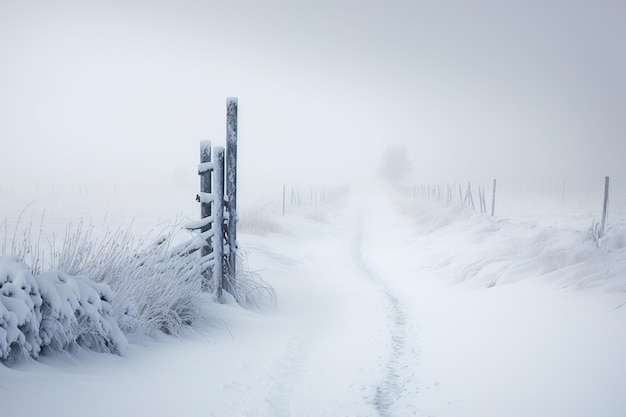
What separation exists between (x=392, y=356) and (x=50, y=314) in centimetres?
345

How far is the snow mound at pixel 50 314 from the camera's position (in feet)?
Result: 9.86

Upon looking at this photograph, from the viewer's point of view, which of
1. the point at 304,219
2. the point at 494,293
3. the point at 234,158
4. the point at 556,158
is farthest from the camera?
the point at 556,158

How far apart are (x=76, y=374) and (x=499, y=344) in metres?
4.26

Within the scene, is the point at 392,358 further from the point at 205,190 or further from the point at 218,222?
the point at 205,190

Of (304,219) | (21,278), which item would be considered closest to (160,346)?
(21,278)

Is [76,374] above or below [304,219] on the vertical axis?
above

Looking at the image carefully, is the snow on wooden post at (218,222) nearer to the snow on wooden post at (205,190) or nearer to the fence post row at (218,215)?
the fence post row at (218,215)

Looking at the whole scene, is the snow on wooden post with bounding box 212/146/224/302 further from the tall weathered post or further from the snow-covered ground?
the snow-covered ground

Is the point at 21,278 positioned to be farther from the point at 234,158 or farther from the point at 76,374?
the point at 234,158

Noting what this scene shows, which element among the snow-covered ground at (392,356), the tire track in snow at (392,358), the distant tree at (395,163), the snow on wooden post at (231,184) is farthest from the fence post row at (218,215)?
the distant tree at (395,163)

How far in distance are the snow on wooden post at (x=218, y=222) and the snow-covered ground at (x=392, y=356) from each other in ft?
1.37

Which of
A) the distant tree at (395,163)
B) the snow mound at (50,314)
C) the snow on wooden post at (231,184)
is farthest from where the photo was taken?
the distant tree at (395,163)

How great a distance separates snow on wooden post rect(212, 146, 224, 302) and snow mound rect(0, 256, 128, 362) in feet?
7.32

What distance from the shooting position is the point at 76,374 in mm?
3299
